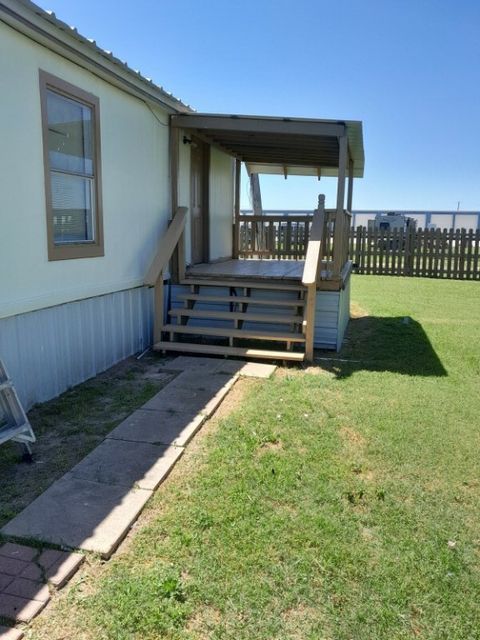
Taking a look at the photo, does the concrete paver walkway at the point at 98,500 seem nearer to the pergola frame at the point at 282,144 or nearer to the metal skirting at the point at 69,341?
the metal skirting at the point at 69,341

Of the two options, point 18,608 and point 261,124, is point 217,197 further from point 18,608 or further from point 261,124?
point 18,608

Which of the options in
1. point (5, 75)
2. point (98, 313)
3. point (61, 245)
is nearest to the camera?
point (5, 75)

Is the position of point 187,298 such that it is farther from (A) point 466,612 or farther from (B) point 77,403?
(A) point 466,612

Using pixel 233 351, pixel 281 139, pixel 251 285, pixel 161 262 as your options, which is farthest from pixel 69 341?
pixel 281 139

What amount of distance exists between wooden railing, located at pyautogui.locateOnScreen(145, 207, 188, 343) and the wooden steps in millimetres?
143

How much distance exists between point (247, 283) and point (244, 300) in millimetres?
348

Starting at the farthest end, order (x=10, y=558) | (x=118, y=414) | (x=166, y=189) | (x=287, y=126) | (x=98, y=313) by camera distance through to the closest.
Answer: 1. (x=166, y=189)
2. (x=287, y=126)
3. (x=98, y=313)
4. (x=118, y=414)
5. (x=10, y=558)

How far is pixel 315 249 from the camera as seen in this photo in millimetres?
6227

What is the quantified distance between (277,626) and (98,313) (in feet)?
13.1

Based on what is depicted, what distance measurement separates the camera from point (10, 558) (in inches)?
93.4

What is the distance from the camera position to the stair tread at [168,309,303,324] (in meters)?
6.25

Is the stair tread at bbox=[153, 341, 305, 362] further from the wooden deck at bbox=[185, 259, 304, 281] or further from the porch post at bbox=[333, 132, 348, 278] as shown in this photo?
the porch post at bbox=[333, 132, 348, 278]

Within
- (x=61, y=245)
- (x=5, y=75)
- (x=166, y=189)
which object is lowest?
(x=61, y=245)

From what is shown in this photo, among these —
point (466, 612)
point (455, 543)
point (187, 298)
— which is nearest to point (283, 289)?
point (187, 298)
